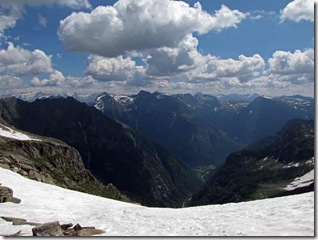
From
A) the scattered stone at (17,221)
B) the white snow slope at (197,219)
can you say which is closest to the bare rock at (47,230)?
the white snow slope at (197,219)

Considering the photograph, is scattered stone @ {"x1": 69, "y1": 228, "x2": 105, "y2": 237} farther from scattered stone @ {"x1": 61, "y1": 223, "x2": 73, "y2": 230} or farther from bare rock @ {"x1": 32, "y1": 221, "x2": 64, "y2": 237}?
scattered stone @ {"x1": 61, "y1": 223, "x2": 73, "y2": 230}

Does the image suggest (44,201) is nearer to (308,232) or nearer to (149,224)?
(149,224)

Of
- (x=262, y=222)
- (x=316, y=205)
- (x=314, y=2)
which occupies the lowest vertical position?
(x=262, y=222)

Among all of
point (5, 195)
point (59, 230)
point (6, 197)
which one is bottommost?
point (6, 197)

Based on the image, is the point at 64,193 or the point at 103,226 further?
the point at 64,193

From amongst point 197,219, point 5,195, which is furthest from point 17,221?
point 197,219

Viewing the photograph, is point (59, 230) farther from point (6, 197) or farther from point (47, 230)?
point (6, 197)

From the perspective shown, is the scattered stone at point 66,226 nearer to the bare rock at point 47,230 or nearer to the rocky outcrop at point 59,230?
the rocky outcrop at point 59,230

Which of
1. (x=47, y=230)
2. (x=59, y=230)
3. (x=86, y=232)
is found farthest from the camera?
(x=86, y=232)

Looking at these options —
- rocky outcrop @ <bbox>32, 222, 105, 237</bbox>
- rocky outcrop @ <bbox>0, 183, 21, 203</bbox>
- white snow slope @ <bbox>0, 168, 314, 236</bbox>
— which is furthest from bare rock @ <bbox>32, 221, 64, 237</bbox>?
rocky outcrop @ <bbox>0, 183, 21, 203</bbox>

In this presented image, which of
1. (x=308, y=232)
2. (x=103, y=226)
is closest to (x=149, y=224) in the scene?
(x=103, y=226)

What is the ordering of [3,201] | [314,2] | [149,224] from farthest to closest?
[3,201], [149,224], [314,2]
